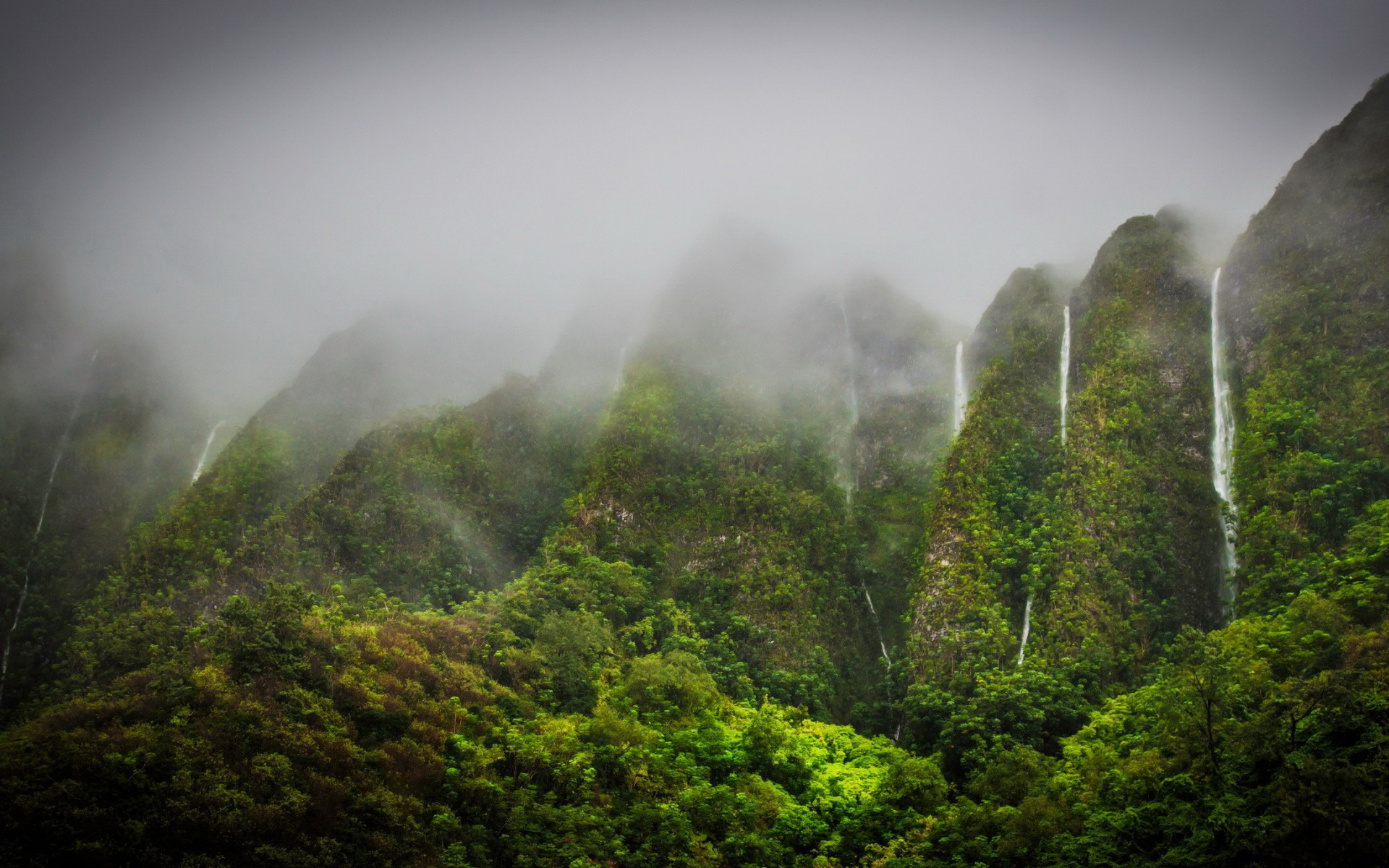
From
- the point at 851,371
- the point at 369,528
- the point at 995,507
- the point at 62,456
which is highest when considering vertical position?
the point at 851,371

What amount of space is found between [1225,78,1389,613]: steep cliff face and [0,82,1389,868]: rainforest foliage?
18cm

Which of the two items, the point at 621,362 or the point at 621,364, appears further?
the point at 621,362

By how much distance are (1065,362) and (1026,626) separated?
68.5 ft

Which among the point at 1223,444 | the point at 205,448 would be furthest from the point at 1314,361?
the point at 205,448

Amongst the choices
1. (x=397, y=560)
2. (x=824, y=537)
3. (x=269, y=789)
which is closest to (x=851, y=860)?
(x=269, y=789)

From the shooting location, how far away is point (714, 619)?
39.9 m

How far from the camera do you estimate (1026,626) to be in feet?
122

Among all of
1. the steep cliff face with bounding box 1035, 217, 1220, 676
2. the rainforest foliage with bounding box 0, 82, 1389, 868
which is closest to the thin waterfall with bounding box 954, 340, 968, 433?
the rainforest foliage with bounding box 0, 82, 1389, 868

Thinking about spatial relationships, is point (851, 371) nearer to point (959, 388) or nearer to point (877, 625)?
point (959, 388)

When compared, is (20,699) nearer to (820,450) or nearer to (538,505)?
Answer: (538,505)

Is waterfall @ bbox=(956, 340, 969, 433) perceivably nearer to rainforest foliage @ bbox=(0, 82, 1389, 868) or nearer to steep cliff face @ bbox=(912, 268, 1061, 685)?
rainforest foliage @ bbox=(0, 82, 1389, 868)

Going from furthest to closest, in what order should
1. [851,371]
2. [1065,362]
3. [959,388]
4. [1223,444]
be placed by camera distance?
[851,371] → [959,388] → [1065,362] → [1223,444]

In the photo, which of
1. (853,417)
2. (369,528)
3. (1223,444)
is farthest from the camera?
(853,417)

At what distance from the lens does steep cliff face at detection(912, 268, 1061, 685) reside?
121ft
